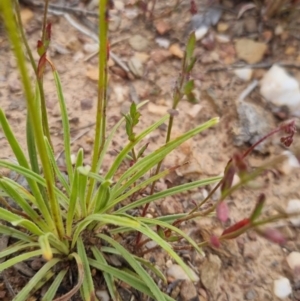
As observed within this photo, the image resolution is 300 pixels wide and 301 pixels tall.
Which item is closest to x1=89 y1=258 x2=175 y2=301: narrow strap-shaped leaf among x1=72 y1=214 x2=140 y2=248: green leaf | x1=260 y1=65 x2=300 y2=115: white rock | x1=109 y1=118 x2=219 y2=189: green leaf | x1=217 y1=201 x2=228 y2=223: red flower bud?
x1=72 y1=214 x2=140 y2=248: green leaf

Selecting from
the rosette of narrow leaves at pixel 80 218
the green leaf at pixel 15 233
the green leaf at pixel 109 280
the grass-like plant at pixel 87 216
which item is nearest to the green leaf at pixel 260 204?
the grass-like plant at pixel 87 216

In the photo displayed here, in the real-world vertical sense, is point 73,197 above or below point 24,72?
below

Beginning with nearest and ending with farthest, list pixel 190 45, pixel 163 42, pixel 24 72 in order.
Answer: pixel 24 72 → pixel 190 45 → pixel 163 42

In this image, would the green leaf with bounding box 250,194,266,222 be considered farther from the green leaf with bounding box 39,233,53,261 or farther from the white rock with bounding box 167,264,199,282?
the white rock with bounding box 167,264,199,282

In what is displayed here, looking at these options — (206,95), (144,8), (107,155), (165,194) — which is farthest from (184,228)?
(144,8)

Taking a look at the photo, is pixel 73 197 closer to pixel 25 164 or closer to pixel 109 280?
pixel 25 164

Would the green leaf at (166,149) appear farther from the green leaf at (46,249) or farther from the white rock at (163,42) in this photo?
the white rock at (163,42)

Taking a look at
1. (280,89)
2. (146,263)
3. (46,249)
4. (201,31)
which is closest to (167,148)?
(146,263)

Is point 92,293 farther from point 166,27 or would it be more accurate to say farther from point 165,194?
point 166,27
